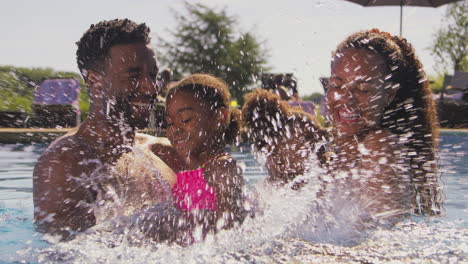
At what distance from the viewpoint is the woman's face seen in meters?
2.87

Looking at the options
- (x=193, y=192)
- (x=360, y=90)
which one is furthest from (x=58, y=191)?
(x=360, y=90)

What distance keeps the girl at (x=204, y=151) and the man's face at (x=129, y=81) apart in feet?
1.05

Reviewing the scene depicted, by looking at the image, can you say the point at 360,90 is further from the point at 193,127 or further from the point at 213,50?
the point at 213,50

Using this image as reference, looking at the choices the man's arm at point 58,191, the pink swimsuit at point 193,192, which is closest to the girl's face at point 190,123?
the pink swimsuit at point 193,192

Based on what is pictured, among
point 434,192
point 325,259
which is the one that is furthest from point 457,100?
point 325,259

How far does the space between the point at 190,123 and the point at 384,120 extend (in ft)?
4.12

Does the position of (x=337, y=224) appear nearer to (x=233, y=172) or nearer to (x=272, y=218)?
(x=272, y=218)

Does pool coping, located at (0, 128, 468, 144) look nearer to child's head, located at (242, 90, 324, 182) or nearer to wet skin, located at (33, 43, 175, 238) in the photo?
child's head, located at (242, 90, 324, 182)

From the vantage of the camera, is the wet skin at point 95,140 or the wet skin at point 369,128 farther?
the wet skin at point 369,128

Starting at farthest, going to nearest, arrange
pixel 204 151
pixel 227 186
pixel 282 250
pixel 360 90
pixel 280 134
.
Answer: pixel 280 134 < pixel 204 151 < pixel 227 186 < pixel 360 90 < pixel 282 250

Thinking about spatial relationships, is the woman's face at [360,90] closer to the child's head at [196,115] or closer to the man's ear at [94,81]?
the child's head at [196,115]

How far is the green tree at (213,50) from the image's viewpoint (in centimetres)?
3212

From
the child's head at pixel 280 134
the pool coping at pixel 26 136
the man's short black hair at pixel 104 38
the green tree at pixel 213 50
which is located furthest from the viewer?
the green tree at pixel 213 50

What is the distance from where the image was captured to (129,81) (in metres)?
3.03
